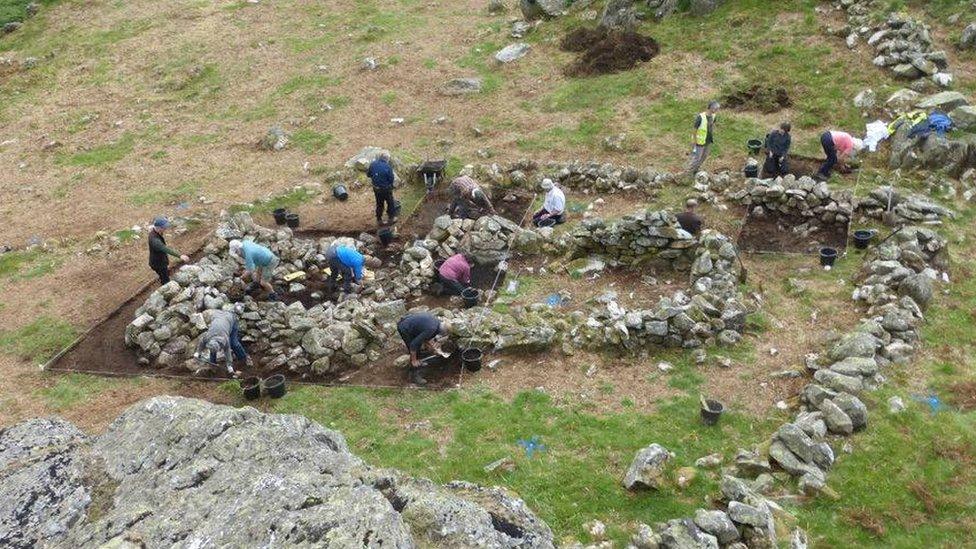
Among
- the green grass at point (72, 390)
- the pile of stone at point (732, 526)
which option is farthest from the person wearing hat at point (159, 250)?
the pile of stone at point (732, 526)

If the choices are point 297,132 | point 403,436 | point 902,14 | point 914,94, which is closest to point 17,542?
point 403,436

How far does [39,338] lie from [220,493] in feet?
38.0

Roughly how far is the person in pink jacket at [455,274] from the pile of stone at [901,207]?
9.30 meters

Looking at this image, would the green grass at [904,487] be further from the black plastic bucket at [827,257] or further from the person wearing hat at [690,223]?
the person wearing hat at [690,223]

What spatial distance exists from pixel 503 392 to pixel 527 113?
13.8 m

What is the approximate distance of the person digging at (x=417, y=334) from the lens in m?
12.5

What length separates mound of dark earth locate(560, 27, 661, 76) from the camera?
2544cm

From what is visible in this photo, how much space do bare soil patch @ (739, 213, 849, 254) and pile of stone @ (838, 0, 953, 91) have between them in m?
7.46

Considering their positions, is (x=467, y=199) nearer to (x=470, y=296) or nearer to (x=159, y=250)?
(x=470, y=296)

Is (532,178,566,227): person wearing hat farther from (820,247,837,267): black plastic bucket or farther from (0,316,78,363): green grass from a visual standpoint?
(0,316,78,363): green grass

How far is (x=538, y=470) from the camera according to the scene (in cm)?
1044

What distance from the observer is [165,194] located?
21.2m

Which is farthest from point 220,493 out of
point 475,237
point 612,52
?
point 612,52

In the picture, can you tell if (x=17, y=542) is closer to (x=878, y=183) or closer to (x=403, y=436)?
(x=403, y=436)
